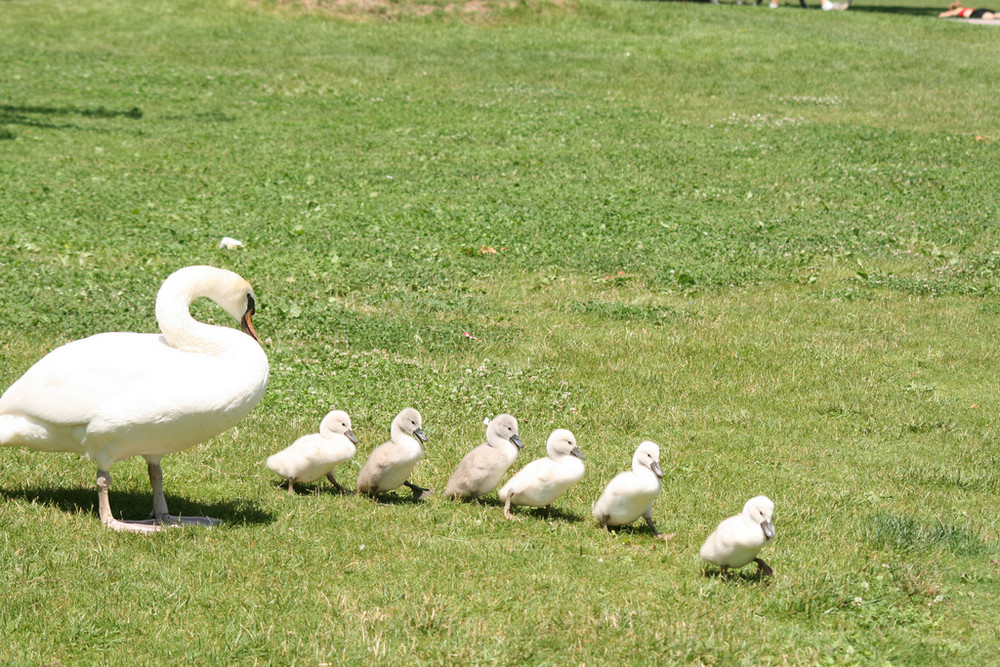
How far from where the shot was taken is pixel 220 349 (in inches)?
291

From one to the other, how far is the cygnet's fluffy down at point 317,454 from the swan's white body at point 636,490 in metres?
1.89

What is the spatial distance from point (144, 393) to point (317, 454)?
4.44 feet

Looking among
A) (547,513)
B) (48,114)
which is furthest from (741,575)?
(48,114)

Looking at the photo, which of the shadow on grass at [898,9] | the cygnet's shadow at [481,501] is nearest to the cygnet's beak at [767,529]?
the cygnet's shadow at [481,501]

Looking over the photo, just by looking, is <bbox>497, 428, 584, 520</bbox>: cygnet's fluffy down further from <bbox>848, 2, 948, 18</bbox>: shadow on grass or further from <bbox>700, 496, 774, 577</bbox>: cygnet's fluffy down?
<bbox>848, 2, 948, 18</bbox>: shadow on grass

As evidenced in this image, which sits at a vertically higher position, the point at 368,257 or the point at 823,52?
the point at 823,52

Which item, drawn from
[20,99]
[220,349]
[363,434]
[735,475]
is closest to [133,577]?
[220,349]

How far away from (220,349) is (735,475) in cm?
413

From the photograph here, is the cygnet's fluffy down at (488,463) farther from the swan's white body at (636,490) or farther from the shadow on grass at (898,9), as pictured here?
the shadow on grass at (898,9)

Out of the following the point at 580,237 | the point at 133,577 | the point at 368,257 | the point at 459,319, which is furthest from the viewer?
the point at 580,237

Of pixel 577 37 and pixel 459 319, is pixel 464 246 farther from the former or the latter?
pixel 577 37

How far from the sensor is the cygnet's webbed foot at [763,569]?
272 inches

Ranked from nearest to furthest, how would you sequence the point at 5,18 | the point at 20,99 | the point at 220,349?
the point at 220,349
the point at 20,99
the point at 5,18

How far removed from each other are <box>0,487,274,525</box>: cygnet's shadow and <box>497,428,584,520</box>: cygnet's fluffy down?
1713 mm
